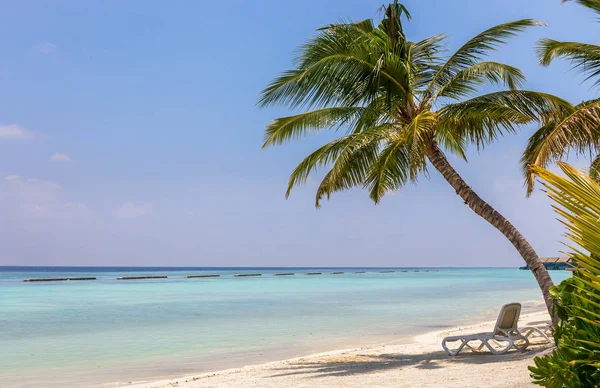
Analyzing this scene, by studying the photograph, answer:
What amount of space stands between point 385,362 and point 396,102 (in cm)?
420

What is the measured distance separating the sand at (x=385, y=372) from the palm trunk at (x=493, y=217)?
1036 mm

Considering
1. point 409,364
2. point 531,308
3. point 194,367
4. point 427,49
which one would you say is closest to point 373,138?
point 427,49

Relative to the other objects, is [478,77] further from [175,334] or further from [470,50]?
[175,334]

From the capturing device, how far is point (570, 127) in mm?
7945

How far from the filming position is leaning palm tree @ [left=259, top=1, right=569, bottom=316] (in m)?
9.56

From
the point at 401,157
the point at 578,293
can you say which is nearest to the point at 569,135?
the point at 401,157

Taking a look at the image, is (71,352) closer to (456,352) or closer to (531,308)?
(456,352)

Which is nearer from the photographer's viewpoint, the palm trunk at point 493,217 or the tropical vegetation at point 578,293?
the tropical vegetation at point 578,293

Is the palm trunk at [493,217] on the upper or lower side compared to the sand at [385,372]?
upper

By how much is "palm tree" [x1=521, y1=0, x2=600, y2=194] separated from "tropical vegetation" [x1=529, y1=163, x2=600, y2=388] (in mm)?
4583

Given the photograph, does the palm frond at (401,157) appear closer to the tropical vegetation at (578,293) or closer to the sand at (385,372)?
the sand at (385,372)

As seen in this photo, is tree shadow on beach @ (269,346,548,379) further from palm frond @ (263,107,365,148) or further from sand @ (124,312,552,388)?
palm frond @ (263,107,365,148)

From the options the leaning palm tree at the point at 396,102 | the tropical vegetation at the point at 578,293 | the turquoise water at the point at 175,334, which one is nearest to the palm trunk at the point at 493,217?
the leaning palm tree at the point at 396,102

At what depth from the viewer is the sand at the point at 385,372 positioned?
737 centimetres
